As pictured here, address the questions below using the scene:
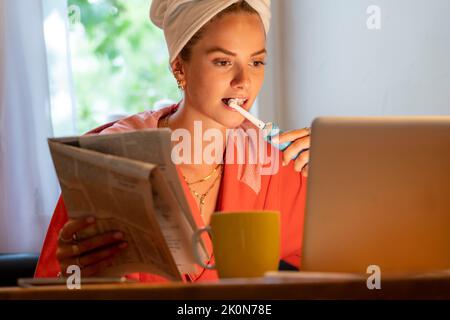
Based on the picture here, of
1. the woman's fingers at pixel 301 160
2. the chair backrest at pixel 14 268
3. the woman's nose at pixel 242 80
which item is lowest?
the chair backrest at pixel 14 268

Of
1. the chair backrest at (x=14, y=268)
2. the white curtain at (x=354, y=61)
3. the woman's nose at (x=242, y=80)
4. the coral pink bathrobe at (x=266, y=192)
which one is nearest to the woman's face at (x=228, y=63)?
the woman's nose at (x=242, y=80)

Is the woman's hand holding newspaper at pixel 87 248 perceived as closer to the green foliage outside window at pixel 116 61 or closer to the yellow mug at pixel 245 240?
the yellow mug at pixel 245 240

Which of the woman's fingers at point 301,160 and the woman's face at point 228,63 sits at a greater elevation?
the woman's face at point 228,63

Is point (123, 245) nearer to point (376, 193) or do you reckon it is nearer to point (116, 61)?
point (376, 193)

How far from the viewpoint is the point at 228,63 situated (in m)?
1.85

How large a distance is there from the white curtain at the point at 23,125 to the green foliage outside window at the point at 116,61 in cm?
28

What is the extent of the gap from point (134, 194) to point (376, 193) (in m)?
0.33

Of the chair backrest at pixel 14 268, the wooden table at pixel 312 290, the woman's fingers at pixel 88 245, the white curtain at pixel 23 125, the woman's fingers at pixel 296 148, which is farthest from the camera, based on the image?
the white curtain at pixel 23 125

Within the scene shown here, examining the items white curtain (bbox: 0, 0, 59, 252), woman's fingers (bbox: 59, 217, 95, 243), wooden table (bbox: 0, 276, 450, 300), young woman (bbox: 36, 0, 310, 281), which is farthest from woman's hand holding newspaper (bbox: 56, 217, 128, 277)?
white curtain (bbox: 0, 0, 59, 252)

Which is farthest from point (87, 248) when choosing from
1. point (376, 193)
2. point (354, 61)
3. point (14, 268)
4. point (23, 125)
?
point (23, 125)

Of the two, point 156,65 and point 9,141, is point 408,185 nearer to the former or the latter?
point 9,141

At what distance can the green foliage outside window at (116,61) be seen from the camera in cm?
303

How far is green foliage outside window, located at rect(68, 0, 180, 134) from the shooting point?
3.03 m

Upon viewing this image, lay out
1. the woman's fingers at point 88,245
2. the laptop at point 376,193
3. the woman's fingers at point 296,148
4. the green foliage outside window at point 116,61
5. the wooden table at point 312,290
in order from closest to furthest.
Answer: the wooden table at point 312,290, the laptop at point 376,193, the woman's fingers at point 88,245, the woman's fingers at point 296,148, the green foliage outside window at point 116,61
